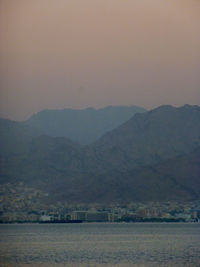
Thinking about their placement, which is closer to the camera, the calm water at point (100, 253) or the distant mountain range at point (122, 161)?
the calm water at point (100, 253)

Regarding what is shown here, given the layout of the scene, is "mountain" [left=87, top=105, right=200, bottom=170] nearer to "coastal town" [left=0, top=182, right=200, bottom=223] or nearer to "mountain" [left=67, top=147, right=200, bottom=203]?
"mountain" [left=67, top=147, right=200, bottom=203]

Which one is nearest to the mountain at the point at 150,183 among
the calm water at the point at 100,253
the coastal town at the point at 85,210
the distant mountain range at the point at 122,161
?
the distant mountain range at the point at 122,161

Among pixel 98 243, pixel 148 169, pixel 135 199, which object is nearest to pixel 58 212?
pixel 135 199

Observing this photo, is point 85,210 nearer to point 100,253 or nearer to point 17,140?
point 17,140

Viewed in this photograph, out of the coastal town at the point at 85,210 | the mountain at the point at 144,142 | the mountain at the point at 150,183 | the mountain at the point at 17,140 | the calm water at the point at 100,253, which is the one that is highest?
the mountain at the point at 144,142

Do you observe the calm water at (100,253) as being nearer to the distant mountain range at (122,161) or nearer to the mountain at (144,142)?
the distant mountain range at (122,161)

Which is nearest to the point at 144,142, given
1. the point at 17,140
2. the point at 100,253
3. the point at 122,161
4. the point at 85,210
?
the point at 122,161

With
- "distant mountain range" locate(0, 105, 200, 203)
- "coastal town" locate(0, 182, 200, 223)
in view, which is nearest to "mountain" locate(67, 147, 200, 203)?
"distant mountain range" locate(0, 105, 200, 203)
